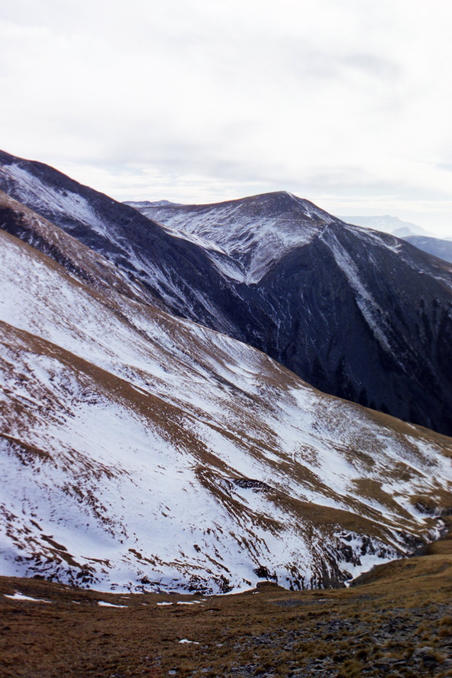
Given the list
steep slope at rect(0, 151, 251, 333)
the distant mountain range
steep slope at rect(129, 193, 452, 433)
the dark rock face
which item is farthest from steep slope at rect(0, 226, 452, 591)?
steep slope at rect(129, 193, 452, 433)

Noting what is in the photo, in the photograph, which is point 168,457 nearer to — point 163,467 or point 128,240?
point 163,467

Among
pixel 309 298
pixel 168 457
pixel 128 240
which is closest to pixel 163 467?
pixel 168 457

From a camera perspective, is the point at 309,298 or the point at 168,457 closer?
the point at 168,457

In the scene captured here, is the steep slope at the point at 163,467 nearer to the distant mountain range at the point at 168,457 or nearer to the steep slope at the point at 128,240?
the distant mountain range at the point at 168,457

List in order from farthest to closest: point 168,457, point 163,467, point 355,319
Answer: point 355,319 → point 168,457 → point 163,467

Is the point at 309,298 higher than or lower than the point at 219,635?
higher

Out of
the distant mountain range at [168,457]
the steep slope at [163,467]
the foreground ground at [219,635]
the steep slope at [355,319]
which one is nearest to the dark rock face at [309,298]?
the steep slope at [355,319]

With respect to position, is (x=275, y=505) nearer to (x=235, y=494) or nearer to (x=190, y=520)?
(x=235, y=494)
